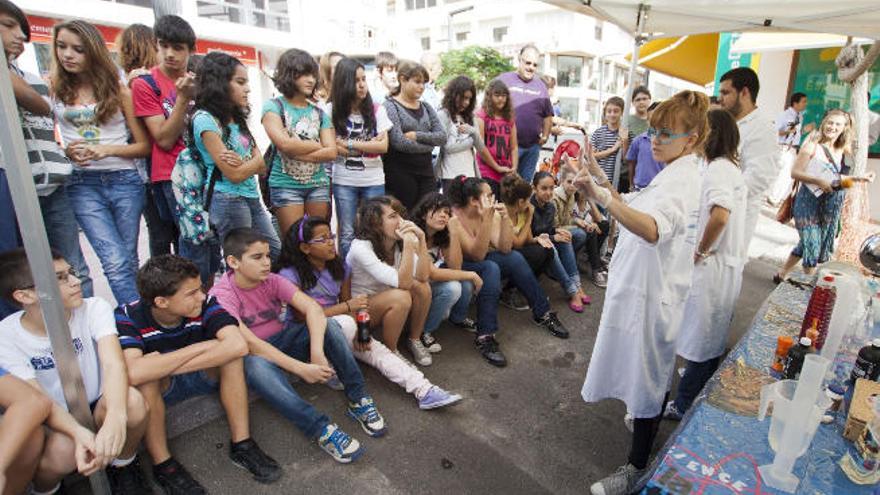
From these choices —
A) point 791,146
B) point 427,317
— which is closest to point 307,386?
point 427,317

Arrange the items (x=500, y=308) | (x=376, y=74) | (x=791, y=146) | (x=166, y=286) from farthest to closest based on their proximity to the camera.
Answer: (x=791, y=146)
(x=376, y=74)
(x=500, y=308)
(x=166, y=286)

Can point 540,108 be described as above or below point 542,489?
above

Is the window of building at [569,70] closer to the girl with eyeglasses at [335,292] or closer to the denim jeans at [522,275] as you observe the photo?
the denim jeans at [522,275]

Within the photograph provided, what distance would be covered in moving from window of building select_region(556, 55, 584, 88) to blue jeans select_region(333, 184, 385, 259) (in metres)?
31.8

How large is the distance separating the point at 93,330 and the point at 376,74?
12.0ft

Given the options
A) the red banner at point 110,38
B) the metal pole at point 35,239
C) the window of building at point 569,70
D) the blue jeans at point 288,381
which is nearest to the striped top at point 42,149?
the metal pole at point 35,239

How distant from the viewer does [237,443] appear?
86.4 inches

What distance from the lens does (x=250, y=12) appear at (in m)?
17.3

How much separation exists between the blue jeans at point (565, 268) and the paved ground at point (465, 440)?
92cm

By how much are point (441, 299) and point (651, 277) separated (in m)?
1.54

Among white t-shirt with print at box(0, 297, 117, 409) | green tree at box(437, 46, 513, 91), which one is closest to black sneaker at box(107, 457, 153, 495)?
white t-shirt with print at box(0, 297, 117, 409)

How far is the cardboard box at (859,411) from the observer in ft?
4.54

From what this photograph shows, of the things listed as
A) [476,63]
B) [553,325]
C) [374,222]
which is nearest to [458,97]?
[374,222]

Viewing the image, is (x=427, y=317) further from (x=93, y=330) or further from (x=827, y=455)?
(x=827, y=455)
